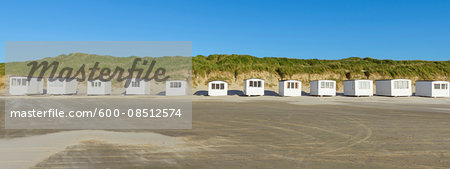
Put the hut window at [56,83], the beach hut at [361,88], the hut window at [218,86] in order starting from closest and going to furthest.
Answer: the beach hut at [361,88]
the hut window at [218,86]
the hut window at [56,83]

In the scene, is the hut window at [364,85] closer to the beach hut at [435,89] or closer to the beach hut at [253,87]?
the beach hut at [435,89]

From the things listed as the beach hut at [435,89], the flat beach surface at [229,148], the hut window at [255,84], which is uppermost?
the hut window at [255,84]

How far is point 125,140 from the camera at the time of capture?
738cm

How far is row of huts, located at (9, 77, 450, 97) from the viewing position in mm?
36719

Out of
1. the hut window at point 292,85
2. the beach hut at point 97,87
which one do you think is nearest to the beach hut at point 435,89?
the hut window at point 292,85

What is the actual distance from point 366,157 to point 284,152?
1747 millimetres

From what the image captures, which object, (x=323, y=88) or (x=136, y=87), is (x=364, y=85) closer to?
(x=323, y=88)

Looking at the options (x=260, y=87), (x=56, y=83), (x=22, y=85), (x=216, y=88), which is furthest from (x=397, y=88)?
(x=22, y=85)

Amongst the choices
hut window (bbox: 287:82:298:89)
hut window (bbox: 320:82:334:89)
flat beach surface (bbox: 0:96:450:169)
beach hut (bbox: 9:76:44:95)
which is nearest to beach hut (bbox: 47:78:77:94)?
beach hut (bbox: 9:76:44:95)

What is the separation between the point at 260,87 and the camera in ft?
123

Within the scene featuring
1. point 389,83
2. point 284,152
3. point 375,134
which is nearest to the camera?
point 284,152

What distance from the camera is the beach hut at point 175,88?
38094mm

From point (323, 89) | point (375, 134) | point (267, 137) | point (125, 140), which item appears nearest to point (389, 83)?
point (323, 89)

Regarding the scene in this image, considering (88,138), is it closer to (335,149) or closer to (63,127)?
(63,127)
